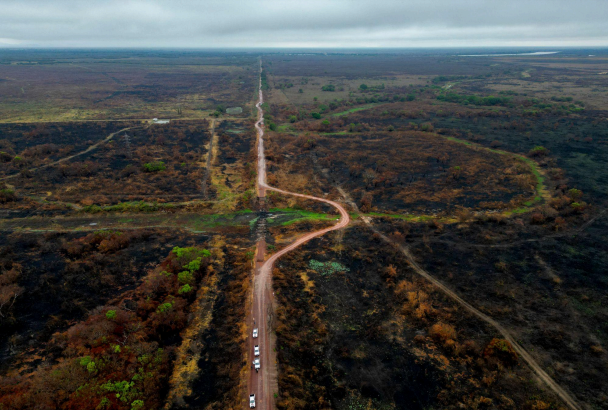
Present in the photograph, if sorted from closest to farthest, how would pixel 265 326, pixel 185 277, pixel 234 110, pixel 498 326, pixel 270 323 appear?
pixel 265 326
pixel 270 323
pixel 498 326
pixel 185 277
pixel 234 110

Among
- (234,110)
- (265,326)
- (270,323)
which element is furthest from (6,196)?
(234,110)

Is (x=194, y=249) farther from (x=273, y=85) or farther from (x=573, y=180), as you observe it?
(x=273, y=85)

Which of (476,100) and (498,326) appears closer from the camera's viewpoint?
(498,326)

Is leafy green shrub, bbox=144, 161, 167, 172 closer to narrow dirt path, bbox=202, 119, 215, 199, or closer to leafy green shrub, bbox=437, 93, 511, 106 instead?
narrow dirt path, bbox=202, 119, 215, 199

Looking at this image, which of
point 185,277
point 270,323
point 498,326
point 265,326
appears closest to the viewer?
point 265,326

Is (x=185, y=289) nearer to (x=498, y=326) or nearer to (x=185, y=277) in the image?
(x=185, y=277)

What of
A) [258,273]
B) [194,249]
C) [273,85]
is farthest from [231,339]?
[273,85]

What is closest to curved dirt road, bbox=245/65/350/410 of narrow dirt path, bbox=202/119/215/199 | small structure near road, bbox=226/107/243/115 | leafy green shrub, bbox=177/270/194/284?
leafy green shrub, bbox=177/270/194/284

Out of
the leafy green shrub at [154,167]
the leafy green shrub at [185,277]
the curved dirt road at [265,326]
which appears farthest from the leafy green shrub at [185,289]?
the leafy green shrub at [154,167]

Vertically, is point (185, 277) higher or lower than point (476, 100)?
lower
